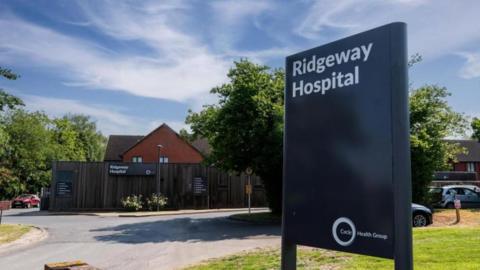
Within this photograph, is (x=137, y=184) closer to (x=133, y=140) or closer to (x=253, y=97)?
(x=253, y=97)

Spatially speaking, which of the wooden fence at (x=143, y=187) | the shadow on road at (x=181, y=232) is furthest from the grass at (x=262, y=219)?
the wooden fence at (x=143, y=187)

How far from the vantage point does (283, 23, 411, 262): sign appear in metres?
3.62

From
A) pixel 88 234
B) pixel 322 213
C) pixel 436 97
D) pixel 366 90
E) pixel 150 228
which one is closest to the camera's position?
pixel 366 90

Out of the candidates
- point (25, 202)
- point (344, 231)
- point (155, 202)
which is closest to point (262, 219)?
point (155, 202)

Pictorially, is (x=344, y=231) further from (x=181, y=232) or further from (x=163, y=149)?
(x=163, y=149)

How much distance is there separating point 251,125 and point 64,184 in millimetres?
17329

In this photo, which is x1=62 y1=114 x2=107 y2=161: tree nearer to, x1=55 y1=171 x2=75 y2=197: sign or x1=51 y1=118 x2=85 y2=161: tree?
x1=51 y1=118 x2=85 y2=161: tree

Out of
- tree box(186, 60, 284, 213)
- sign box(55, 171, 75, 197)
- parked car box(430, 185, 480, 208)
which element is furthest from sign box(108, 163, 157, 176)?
parked car box(430, 185, 480, 208)

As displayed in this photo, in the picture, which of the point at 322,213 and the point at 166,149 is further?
the point at 166,149

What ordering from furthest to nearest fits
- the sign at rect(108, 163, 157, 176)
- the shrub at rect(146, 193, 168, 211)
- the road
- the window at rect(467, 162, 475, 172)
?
the window at rect(467, 162, 475, 172) < the sign at rect(108, 163, 157, 176) < the shrub at rect(146, 193, 168, 211) < the road

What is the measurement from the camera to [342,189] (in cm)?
398

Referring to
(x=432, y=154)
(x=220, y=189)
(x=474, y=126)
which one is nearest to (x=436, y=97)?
(x=432, y=154)

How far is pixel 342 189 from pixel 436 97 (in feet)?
67.2

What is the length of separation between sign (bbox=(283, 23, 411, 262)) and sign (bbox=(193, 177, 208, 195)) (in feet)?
95.3
